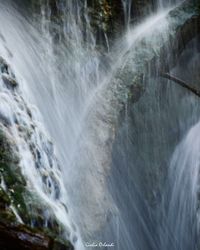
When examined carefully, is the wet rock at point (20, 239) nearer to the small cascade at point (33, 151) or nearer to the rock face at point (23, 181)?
the rock face at point (23, 181)

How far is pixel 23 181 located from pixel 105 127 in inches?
69.1

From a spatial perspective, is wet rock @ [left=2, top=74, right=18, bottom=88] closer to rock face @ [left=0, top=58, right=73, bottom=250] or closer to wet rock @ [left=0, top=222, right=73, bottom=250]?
rock face @ [left=0, top=58, right=73, bottom=250]

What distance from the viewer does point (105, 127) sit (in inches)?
216

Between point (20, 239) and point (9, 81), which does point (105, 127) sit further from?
point (20, 239)

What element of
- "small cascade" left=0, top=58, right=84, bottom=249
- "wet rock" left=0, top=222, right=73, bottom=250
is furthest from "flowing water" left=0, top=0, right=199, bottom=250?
"wet rock" left=0, top=222, right=73, bottom=250

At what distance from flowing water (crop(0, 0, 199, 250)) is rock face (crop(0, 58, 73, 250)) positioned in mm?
51

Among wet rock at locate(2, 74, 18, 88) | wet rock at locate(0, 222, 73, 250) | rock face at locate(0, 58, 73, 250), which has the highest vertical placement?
wet rock at locate(2, 74, 18, 88)

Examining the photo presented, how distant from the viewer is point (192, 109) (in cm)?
761

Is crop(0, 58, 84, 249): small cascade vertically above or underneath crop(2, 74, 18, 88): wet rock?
underneath

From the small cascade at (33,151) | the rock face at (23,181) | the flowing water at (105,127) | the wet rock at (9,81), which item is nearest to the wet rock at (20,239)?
the rock face at (23,181)

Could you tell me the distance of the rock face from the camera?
2.99 m

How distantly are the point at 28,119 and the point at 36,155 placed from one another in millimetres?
331

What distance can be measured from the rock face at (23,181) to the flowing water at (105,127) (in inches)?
2.0

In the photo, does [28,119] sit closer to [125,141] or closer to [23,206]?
[23,206]
